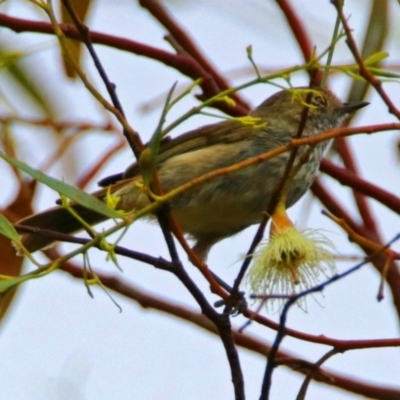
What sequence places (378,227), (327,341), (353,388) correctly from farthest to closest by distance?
(378,227) → (353,388) → (327,341)

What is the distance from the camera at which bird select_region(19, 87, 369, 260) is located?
158 inches

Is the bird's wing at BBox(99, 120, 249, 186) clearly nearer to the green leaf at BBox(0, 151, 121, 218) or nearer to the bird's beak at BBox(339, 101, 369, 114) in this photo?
the bird's beak at BBox(339, 101, 369, 114)

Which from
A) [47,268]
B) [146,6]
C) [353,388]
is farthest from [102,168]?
[47,268]

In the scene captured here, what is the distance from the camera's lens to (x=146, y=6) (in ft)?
10.1

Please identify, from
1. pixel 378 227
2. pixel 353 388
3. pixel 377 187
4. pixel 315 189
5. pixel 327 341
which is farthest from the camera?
pixel 315 189

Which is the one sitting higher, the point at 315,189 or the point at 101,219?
the point at 101,219

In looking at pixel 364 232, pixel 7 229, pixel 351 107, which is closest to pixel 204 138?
pixel 351 107

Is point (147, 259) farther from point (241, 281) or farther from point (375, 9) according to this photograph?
point (375, 9)

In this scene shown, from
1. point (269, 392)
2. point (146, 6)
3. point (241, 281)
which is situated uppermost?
point (146, 6)

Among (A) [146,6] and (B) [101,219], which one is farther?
(B) [101,219]

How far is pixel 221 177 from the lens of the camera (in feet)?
13.5

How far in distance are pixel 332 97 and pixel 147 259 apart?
2.66 metres

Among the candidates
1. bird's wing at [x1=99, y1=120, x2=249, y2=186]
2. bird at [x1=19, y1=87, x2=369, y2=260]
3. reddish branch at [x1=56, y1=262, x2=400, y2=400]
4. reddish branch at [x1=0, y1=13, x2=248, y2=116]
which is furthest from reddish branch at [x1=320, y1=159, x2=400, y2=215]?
bird's wing at [x1=99, y1=120, x2=249, y2=186]

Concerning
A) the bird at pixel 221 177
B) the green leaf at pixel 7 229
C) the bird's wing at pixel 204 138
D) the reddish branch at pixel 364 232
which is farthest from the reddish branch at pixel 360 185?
the bird's wing at pixel 204 138
